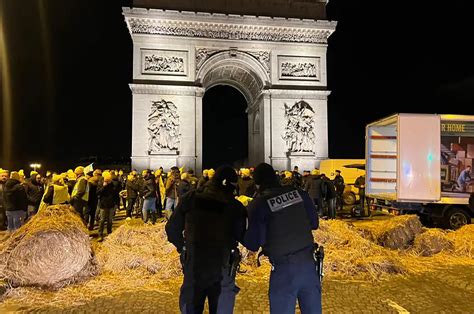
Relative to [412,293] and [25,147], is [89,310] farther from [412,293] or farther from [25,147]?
[25,147]

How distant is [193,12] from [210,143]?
30554 millimetres

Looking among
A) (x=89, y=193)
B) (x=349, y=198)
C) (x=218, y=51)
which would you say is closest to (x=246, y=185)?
(x=89, y=193)

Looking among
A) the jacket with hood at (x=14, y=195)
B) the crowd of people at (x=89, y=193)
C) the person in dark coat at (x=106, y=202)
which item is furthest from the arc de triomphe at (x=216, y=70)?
the jacket with hood at (x=14, y=195)

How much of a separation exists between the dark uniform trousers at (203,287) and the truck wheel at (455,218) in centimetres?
907

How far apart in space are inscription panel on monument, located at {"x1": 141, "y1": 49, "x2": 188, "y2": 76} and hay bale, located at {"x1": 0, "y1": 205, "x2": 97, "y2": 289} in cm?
1772

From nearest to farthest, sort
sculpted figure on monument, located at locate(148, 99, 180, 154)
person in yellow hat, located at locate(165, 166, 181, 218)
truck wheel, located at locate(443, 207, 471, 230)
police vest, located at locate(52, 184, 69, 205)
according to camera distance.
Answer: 1. police vest, located at locate(52, 184, 69, 205)
2. truck wheel, located at locate(443, 207, 471, 230)
3. person in yellow hat, located at locate(165, 166, 181, 218)
4. sculpted figure on monument, located at locate(148, 99, 180, 154)

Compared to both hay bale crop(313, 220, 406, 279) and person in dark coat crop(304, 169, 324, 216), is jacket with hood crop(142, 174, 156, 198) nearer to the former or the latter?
person in dark coat crop(304, 169, 324, 216)

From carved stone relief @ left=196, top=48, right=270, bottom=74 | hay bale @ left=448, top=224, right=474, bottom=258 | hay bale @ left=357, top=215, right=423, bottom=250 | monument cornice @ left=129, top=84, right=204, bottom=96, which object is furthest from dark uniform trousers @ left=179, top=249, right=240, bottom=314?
carved stone relief @ left=196, top=48, right=270, bottom=74

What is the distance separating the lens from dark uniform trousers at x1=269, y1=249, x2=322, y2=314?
3166 millimetres

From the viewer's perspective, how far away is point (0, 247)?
6.37 metres

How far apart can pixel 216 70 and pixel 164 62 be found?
384cm

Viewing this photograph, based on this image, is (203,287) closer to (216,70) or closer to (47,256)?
(47,256)

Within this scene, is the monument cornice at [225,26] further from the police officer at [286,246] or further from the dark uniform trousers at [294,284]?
the dark uniform trousers at [294,284]

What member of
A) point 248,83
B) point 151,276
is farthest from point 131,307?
point 248,83
